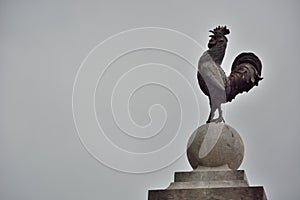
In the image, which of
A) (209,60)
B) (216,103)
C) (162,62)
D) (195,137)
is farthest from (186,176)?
(162,62)

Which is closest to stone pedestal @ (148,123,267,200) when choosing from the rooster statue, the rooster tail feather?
the rooster statue

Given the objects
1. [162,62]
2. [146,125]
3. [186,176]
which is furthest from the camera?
[162,62]

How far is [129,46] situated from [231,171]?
6.00 metres

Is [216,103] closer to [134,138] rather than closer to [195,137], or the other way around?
[195,137]

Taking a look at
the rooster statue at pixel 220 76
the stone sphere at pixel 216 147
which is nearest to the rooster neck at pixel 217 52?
the rooster statue at pixel 220 76

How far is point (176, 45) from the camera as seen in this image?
48.9 feet

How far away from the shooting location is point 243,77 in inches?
424

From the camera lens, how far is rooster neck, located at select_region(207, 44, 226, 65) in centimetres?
1098

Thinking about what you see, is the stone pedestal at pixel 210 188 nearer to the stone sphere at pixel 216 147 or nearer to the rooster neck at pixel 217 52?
the stone sphere at pixel 216 147

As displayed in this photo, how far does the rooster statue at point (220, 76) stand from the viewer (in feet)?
35.2

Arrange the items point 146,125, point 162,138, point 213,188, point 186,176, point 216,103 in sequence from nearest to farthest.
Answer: point 213,188, point 186,176, point 216,103, point 146,125, point 162,138

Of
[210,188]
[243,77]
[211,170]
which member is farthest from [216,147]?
[243,77]

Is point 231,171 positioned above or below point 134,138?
below

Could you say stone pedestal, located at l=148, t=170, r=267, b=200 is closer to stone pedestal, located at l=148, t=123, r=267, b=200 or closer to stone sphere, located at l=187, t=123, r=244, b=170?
stone pedestal, located at l=148, t=123, r=267, b=200
